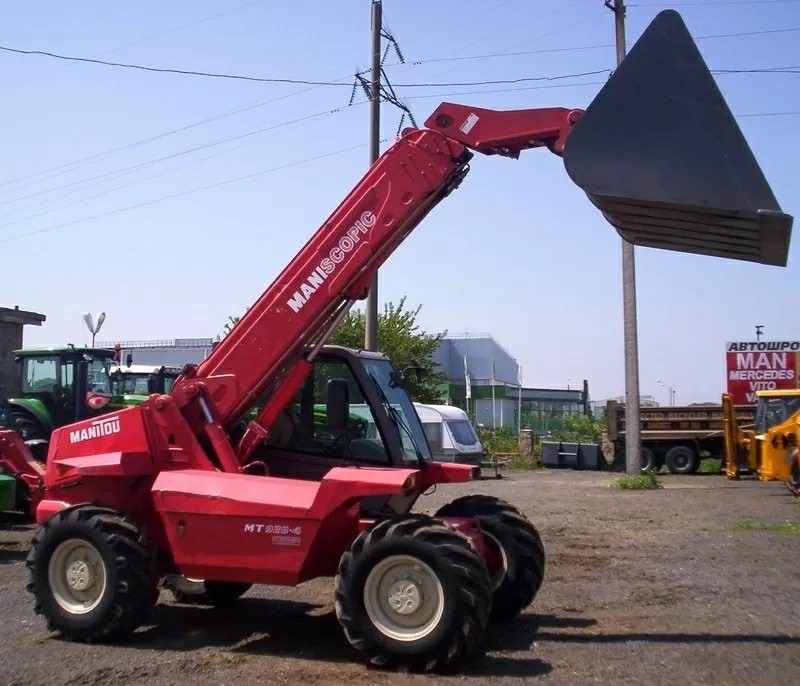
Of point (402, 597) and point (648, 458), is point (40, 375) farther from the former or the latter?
point (648, 458)

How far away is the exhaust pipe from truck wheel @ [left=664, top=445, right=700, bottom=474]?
2138 centimetres

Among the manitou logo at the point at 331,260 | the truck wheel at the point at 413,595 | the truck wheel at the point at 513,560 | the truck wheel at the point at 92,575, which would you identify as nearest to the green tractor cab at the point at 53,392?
the truck wheel at the point at 92,575

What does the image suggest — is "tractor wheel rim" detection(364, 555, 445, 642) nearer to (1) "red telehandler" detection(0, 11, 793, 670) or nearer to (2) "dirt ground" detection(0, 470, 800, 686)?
(1) "red telehandler" detection(0, 11, 793, 670)

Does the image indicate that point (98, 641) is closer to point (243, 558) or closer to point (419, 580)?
point (243, 558)

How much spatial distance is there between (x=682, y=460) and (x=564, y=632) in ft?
68.4

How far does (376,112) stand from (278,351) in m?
14.1

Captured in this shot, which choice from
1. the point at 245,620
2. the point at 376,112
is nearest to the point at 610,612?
the point at 245,620

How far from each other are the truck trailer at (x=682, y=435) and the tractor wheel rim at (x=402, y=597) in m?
21.6

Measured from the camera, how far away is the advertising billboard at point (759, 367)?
29203 mm

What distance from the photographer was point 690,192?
639cm

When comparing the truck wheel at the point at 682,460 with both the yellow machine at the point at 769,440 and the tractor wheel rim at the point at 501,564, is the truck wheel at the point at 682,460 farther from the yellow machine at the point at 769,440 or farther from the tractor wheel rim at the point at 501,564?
the tractor wheel rim at the point at 501,564

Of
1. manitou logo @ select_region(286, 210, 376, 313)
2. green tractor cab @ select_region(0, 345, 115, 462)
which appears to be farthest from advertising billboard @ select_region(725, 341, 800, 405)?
manitou logo @ select_region(286, 210, 376, 313)

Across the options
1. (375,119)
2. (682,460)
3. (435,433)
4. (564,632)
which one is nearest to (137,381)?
(375,119)

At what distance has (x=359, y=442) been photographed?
7.71 meters
